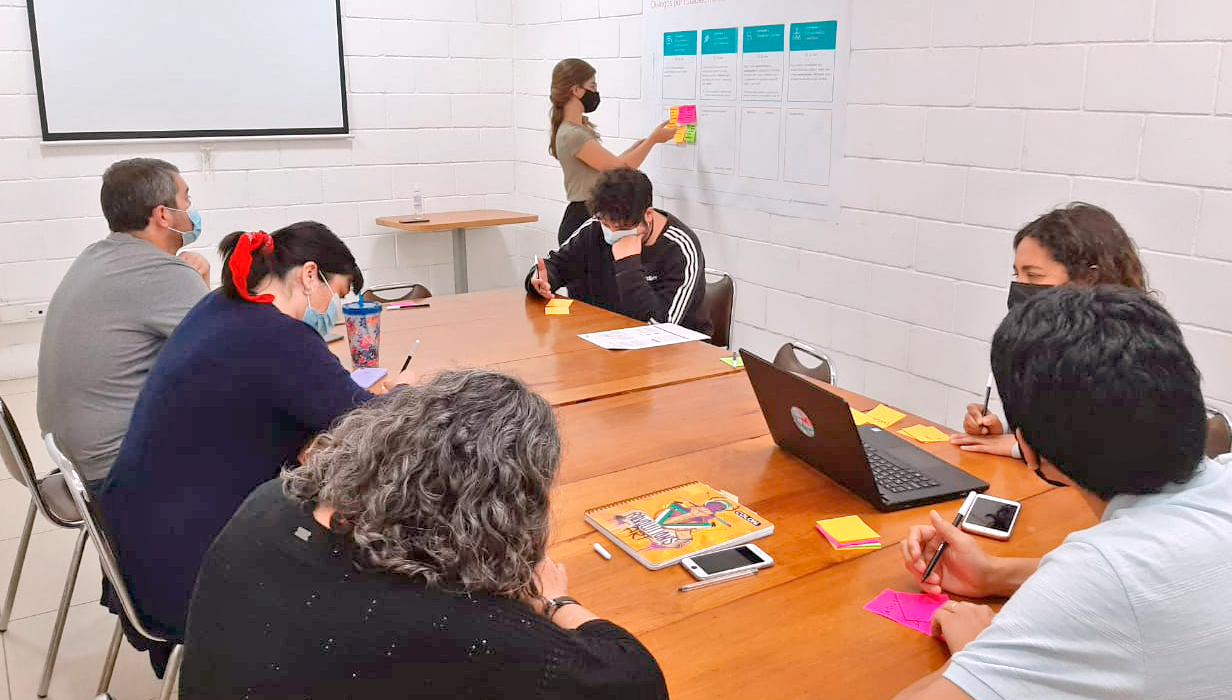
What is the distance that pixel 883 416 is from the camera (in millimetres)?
2215

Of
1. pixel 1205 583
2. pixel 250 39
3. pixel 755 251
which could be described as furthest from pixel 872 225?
pixel 250 39

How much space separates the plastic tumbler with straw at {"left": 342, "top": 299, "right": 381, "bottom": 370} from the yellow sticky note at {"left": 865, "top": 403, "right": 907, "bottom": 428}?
1344 mm

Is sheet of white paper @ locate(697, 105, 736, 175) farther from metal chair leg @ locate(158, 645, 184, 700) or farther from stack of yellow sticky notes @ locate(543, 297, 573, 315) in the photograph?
metal chair leg @ locate(158, 645, 184, 700)

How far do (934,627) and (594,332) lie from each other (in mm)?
1878

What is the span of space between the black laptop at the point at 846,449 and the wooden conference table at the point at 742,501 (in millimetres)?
30

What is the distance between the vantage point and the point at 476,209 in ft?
19.6

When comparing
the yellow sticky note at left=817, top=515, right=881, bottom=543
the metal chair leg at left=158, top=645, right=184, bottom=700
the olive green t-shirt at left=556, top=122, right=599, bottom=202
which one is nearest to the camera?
the yellow sticky note at left=817, top=515, right=881, bottom=543

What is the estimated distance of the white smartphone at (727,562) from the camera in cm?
145

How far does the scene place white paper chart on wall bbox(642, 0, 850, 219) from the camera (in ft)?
12.7

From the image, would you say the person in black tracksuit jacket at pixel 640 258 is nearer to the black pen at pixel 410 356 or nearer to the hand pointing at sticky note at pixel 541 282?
the hand pointing at sticky note at pixel 541 282

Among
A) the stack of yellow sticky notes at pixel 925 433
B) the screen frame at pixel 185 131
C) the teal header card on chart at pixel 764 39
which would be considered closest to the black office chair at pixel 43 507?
the stack of yellow sticky notes at pixel 925 433

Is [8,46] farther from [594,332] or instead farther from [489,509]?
[489,509]

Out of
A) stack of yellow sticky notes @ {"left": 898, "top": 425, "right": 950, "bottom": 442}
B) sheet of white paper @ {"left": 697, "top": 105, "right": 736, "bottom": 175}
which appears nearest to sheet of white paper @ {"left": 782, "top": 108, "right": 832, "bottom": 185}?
sheet of white paper @ {"left": 697, "top": 105, "right": 736, "bottom": 175}

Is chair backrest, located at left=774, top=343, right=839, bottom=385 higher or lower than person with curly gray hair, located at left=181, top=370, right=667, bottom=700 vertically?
lower
